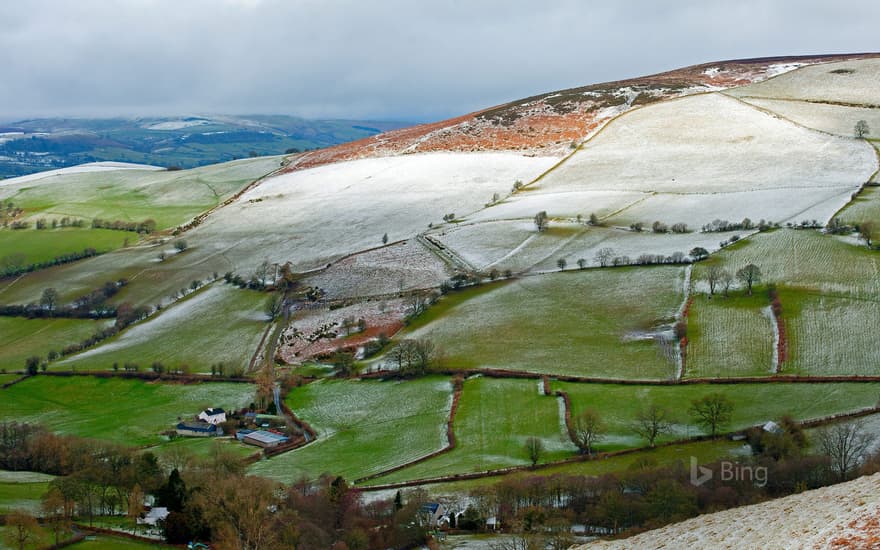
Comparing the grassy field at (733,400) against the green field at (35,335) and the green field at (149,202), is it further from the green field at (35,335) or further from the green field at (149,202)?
the green field at (149,202)

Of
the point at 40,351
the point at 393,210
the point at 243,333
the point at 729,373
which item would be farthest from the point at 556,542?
the point at 393,210

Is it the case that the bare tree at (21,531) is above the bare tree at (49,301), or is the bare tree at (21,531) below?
below

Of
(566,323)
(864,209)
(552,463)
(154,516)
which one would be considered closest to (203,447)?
(154,516)

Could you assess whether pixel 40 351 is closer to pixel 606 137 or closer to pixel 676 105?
pixel 606 137

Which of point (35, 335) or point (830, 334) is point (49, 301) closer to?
point (35, 335)

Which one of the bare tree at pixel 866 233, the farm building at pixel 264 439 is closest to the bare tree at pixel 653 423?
the farm building at pixel 264 439

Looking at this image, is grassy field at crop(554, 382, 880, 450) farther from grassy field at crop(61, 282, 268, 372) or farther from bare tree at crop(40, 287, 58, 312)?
bare tree at crop(40, 287, 58, 312)
